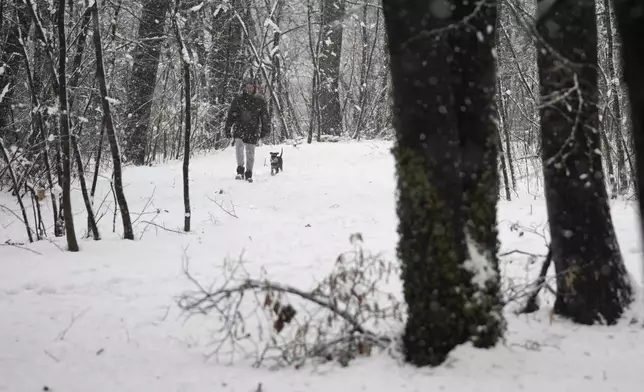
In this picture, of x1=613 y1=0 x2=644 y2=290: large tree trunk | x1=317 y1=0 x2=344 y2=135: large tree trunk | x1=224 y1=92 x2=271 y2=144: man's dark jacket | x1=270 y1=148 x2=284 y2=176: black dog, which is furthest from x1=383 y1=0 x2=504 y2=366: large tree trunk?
x1=317 y1=0 x2=344 y2=135: large tree trunk

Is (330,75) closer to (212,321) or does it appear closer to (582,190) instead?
(212,321)

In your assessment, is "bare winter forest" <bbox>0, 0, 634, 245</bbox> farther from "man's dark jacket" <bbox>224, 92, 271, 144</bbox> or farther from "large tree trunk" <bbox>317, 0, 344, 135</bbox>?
"man's dark jacket" <bbox>224, 92, 271, 144</bbox>

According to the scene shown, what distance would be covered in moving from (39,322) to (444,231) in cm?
307

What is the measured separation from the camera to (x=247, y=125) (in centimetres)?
1081

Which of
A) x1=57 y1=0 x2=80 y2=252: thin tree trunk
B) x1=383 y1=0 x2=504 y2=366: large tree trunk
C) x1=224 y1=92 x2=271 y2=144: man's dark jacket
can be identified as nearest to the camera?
x1=383 y1=0 x2=504 y2=366: large tree trunk

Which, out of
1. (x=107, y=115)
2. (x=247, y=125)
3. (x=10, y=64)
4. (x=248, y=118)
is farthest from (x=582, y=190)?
(x=10, y=64)

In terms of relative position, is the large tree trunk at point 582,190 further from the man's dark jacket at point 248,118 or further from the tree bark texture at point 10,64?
the man's dark jacket at point 248,118

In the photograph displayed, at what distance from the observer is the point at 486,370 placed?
8.56 ft

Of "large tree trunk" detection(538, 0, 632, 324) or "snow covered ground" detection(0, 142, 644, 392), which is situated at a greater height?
"large tree trunk" detection(538, 0, 632, 324)

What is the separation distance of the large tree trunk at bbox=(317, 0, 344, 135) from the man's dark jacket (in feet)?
17.2

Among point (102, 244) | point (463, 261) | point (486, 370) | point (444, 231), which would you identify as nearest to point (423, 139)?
point (444, 231)

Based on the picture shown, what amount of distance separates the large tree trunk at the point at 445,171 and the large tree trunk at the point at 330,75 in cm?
1384

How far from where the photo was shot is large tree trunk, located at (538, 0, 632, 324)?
3.12 metres

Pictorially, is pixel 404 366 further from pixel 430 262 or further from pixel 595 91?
pixel 595 91
